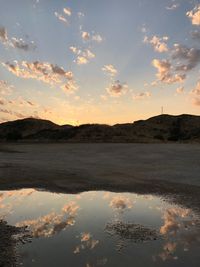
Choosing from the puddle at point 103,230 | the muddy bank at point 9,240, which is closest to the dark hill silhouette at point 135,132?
the puddle at point 103,230

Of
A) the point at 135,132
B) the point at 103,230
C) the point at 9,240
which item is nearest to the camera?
the point at 9,240

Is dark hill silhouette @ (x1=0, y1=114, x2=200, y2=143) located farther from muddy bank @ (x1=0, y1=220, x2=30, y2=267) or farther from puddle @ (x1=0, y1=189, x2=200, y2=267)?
muddy bank @ (x1=0, y1=220, x2=30, y2=267)

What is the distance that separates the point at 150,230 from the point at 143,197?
645 cm

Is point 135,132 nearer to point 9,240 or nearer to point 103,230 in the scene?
point 103,230

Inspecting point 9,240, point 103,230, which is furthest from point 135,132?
point 9,240

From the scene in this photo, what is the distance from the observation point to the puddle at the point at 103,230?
29.2 ft

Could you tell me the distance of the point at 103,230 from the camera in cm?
1147

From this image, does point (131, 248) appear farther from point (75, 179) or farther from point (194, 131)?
point (194, 131)

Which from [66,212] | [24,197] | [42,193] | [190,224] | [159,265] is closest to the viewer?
[159,265]

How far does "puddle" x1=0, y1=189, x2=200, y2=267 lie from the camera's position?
29.2 ft

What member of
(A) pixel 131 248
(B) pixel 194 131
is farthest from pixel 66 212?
(B) pixel 194 131

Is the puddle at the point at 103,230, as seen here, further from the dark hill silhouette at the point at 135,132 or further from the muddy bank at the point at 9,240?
the dark hill silhouette at the point at 135,132

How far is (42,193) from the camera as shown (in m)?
19.1

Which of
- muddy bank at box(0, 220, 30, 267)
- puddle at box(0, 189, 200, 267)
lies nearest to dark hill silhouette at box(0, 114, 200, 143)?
puddle at box(0, 189, 200, 267)
